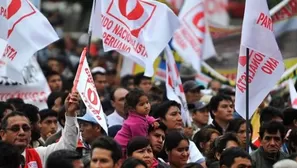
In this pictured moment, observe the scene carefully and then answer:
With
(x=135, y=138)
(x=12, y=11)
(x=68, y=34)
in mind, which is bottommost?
(x=68, y=34)

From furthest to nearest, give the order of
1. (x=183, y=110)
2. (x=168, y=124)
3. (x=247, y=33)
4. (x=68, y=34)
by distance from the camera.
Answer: (x=68, y=34) → (x=183, y=110) → (x=168, y=124) → (x=247, y=33)

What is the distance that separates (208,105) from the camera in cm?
1759

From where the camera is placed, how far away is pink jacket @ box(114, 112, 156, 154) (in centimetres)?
1434

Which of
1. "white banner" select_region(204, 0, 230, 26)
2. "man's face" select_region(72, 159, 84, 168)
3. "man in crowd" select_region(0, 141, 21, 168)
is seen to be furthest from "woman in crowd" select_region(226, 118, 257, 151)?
"white banner" select_region(204, 0, 230, 26)

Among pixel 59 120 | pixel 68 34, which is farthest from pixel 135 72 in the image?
pixel 68 34

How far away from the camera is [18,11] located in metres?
15.0

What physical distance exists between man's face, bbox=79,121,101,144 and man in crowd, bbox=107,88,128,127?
186cm

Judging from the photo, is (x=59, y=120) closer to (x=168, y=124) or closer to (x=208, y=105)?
(x=168, y=124)

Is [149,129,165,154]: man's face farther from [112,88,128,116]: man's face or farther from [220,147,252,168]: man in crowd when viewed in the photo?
[112,88,128,116]: man's face

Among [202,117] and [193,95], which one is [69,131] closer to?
[202,117]

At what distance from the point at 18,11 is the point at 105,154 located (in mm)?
3185

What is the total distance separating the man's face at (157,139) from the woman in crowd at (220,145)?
0.52 meters

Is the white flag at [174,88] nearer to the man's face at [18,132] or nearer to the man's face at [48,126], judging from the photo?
the man's face at [48,126]

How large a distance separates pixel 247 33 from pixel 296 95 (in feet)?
11.4
